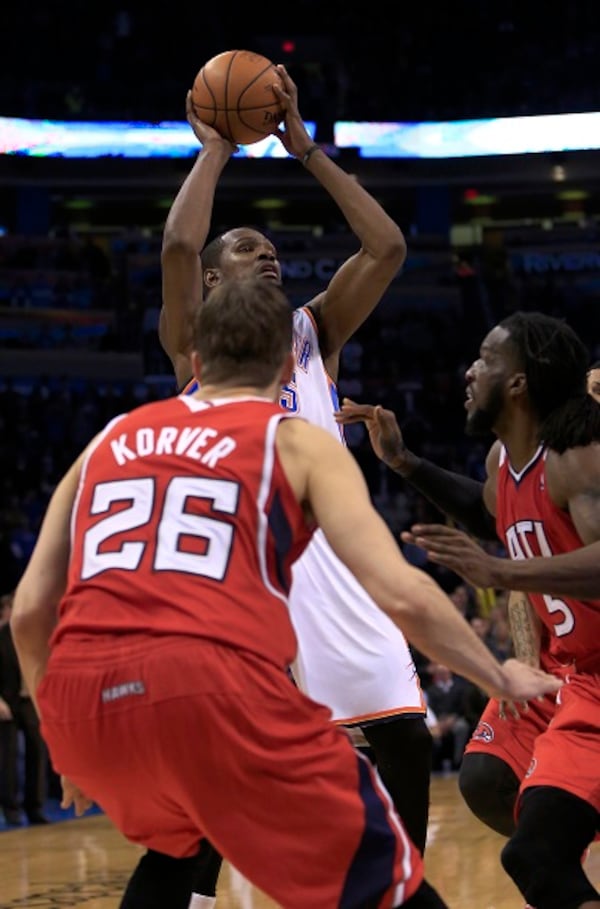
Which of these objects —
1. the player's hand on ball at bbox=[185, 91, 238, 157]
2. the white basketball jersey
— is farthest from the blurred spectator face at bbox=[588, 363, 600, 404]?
the player's hand on ball at bbox=[185, 91, 238, 157]

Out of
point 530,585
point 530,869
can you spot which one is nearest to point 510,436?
point 530,585

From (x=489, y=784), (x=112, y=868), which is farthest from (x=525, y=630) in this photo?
(x=112, y=868)

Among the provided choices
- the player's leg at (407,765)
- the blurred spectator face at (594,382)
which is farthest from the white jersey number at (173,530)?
the blurred spectator face at (594,382)

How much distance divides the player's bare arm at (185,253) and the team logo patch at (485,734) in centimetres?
158

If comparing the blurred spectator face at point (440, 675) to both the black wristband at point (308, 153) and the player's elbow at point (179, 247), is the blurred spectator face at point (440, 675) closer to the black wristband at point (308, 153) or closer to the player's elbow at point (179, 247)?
the black wristband at point (308, 153)

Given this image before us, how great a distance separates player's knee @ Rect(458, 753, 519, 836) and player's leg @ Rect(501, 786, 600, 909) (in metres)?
0.67

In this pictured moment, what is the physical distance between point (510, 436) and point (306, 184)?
23282 mm

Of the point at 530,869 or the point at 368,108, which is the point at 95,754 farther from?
the point at 368,108

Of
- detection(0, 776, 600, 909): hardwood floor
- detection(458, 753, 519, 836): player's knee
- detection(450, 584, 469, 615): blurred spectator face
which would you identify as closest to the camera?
detection(458, 753, 519, 836): player's knee

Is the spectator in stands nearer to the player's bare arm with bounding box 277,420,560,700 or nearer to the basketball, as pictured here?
the basketball

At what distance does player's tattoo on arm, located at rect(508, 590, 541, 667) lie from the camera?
486 centimetres

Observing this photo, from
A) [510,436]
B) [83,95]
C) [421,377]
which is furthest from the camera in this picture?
[83,95]

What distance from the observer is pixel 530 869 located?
3955 mm

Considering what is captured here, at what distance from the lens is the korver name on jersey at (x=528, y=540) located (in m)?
4.46
